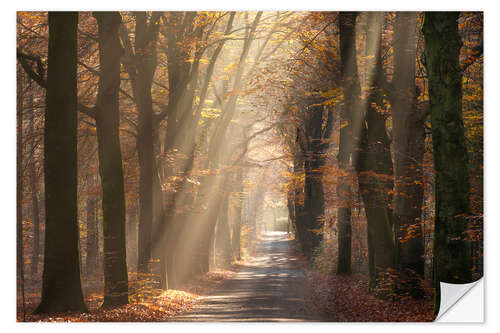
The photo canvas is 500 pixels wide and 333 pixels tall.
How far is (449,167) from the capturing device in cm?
862

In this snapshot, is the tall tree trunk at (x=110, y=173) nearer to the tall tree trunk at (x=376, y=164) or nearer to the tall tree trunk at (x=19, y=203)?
the tall tree trunk at (x=19, y=203)

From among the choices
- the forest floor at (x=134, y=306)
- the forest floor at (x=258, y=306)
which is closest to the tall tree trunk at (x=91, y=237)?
the forest floor at (x=258, y=306)

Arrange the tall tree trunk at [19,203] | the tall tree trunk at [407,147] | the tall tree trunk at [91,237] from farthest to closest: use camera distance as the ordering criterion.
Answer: the tall tree trunk at [91,237] → the tall tree trunk at [407,147] → the tall tree trunk at [19,203]

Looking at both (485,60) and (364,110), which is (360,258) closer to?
(364,110)

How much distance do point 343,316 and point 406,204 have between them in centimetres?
328

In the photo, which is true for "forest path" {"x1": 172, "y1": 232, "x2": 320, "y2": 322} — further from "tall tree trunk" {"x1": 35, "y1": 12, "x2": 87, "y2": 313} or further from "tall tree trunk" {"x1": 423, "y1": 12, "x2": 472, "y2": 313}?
"tall tree trunk" {"x1": 423, "y1": 12, "x2": 472, "y2": 313}

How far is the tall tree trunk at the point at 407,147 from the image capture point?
11.6 meters

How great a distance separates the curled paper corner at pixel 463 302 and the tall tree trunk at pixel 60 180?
6441 mm

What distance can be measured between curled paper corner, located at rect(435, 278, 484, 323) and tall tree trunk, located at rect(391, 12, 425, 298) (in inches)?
97.3

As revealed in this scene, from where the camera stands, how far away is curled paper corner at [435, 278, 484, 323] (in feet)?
28.9

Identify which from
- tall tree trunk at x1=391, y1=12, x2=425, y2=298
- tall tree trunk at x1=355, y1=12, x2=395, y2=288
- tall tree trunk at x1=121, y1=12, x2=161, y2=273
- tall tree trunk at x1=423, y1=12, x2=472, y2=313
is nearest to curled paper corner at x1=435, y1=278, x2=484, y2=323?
tall tree trunk at x1=423, y1=12, x2=472, y2=313

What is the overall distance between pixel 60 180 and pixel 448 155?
22.5 feet
